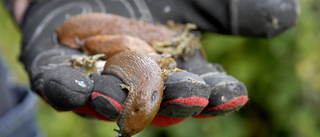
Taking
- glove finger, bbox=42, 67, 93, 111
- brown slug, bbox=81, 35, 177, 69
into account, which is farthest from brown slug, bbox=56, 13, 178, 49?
glove finger, bbox=42, 67, 93, 111

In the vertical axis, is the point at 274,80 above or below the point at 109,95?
below

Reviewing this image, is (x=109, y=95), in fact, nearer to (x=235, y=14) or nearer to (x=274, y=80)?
(x=235, y=14)

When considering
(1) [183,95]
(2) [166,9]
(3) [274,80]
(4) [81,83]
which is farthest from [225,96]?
(3) [274,80]

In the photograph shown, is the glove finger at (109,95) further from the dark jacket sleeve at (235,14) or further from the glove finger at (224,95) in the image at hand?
the dark jacket sleeve at (235,14)

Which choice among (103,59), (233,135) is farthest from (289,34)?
(103,59)

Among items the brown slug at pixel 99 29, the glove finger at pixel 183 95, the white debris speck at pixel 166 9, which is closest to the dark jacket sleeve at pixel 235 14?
the white debris speck at pixel 166 9

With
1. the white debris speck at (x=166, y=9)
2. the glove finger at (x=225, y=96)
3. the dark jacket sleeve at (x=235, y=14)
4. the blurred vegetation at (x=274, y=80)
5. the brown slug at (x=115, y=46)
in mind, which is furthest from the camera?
the blurred vegetation at (x=274, y=80)
